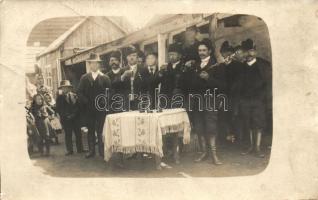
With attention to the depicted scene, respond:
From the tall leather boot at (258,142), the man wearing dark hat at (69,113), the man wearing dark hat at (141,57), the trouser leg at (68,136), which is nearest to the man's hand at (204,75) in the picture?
the man wearing dark hat at (141,57)

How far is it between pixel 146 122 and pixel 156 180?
0.43m

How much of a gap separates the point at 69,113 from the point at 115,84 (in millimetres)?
399

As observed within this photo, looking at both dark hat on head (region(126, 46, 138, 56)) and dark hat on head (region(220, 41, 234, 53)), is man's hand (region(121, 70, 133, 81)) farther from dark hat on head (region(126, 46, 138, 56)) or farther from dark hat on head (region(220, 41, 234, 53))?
dark hat on head (region(220, 41, 234, 53))

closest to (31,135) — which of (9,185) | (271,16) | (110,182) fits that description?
(9,185)

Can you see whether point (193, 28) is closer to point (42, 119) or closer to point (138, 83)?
point (138, 83)

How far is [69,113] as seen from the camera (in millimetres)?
2709

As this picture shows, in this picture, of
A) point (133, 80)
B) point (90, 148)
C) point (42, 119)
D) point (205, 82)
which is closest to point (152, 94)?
point (133, 80)

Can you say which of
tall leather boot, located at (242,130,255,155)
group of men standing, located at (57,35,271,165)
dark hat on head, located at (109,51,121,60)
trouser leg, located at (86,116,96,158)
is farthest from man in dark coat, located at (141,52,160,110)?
tall leather boot, located at (242,130,255,155)

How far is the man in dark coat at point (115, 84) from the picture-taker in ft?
8.73

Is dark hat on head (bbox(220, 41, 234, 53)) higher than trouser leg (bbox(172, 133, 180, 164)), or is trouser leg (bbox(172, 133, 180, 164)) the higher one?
dark hat on head (bbox(220, 41, 234, 53))

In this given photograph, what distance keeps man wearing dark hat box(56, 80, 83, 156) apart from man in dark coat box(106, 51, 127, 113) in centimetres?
27

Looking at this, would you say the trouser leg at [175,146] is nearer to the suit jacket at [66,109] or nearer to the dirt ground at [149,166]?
the dirt ground at [149,166]

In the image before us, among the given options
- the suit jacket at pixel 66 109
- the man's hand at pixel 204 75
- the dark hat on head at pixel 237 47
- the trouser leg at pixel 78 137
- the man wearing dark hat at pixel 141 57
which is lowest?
the trouser leg at pixel 78 137

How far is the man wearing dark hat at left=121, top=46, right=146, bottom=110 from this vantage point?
105 inches
